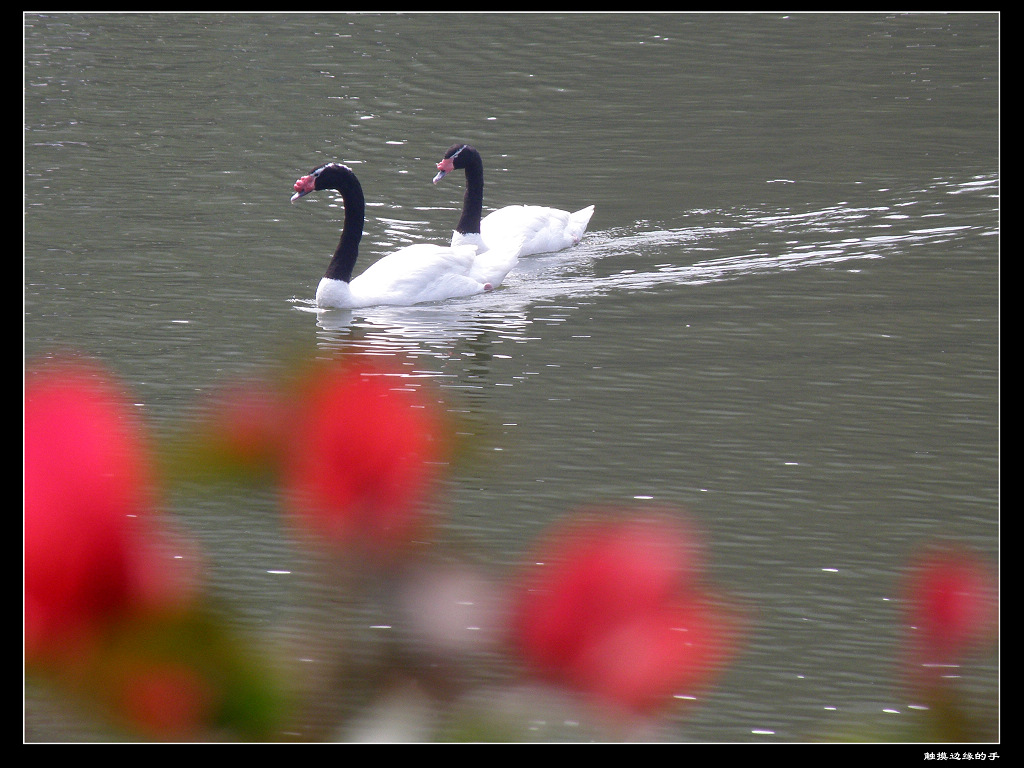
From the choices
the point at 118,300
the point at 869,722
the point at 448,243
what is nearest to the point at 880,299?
the point at 448,243

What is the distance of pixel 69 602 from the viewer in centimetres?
65

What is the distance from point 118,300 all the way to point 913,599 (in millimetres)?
10888

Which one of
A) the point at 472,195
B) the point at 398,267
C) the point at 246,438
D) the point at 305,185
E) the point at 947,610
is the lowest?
the point at 398,267

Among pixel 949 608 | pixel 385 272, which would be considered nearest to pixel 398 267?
pixel 385 272

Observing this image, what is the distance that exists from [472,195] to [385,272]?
2261 mm

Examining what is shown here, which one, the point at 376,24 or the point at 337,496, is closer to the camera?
the point at 337,496

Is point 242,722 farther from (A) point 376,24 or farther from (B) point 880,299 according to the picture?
(A) point 376,24

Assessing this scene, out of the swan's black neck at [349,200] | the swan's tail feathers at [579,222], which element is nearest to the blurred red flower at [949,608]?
the swan's black neck at [349,200]

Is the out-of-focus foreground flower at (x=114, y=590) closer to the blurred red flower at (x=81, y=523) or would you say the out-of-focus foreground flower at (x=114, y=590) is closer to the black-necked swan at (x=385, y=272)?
the blurred red flower at (x=81, y=523)

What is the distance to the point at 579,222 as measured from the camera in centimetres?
1386

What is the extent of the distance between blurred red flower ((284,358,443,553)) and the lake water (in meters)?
0.04

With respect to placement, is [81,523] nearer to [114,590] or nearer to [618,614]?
[114,590]

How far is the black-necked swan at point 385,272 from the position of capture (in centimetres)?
1147

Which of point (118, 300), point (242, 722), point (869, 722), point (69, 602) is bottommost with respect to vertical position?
point (118, 300)
